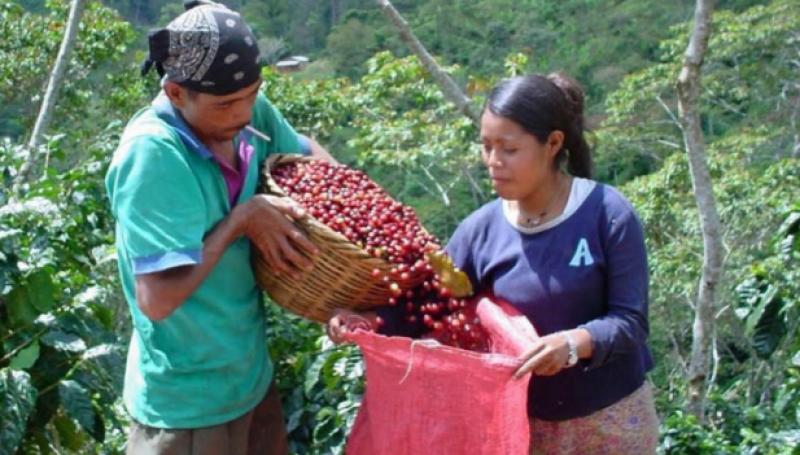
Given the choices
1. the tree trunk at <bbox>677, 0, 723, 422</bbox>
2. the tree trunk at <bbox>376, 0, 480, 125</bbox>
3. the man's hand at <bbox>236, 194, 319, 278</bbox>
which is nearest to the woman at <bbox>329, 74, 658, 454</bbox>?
the man's hand at <bbox>236, 194, 319, 278</bbox>

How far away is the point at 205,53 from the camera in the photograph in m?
2.03

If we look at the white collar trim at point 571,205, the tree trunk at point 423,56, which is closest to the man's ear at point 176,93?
the white collar trim at point 571,205

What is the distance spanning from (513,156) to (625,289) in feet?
1.01

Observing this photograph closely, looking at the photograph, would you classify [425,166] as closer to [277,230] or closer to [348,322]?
[348,322]

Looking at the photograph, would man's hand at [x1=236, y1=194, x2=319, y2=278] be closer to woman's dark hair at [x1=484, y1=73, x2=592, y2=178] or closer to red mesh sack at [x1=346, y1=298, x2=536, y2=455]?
red mesh sack at [x1=346, y1=298, x2=536, y2=455]

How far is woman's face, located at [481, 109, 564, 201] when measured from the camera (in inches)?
82.4

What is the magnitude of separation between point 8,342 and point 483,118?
145 cm

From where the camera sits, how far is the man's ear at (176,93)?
6.83 ft

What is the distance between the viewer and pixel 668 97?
14828 mm

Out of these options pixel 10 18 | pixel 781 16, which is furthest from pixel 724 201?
pixel 10 18

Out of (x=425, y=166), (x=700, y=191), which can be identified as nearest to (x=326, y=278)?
(x=700, y=191)

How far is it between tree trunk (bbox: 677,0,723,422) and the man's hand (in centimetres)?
252

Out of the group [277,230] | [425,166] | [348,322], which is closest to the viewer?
[277,230]

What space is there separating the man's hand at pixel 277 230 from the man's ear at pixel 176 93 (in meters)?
0.21
